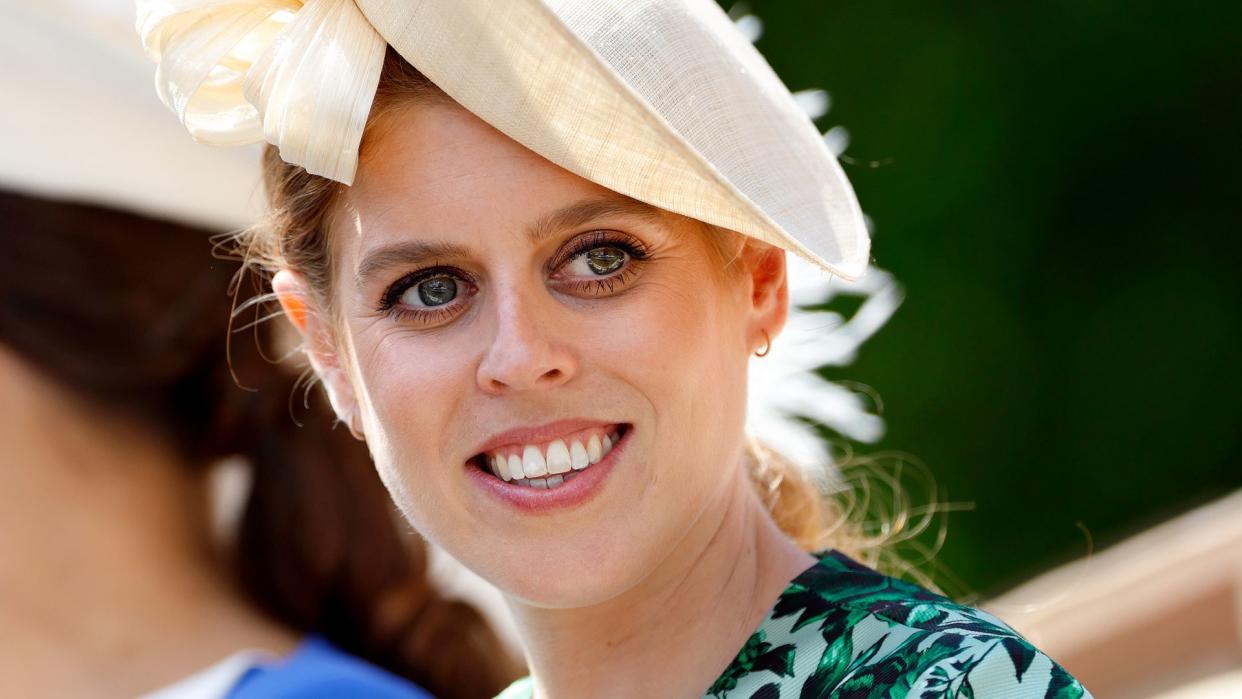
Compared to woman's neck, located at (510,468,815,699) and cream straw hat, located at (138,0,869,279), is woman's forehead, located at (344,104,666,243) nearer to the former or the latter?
cream straw hat, located at (138,0,869,279)

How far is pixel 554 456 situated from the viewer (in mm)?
1807

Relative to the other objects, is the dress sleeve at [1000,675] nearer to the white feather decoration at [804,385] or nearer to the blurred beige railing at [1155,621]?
the white feather decoration at [804,385]

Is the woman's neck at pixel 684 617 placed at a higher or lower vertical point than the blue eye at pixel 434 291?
lower

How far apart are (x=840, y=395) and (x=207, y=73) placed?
1214 millimetres

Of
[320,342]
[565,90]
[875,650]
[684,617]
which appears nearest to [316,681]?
[320,342]

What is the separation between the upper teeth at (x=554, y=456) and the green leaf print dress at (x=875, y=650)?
290 mm

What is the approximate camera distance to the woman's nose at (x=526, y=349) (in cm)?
172

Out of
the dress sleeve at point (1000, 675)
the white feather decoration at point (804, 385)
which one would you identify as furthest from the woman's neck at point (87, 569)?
the dress sleeve at point (1000, 675)

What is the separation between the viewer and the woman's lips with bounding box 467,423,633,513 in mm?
1819

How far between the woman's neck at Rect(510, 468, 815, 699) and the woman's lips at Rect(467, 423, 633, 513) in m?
0.19

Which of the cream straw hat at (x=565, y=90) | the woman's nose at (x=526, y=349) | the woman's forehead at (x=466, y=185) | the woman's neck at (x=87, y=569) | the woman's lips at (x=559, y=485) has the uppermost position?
the cream straw hat at (x=565, y=90)

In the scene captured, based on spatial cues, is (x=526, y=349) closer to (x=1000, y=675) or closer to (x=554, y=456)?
(x=554, y=456)

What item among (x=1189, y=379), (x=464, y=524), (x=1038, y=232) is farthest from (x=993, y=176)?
(x=464, y=524)

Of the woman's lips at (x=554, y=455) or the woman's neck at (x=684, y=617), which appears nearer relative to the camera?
the woman's lips at (x=554, y=455)
